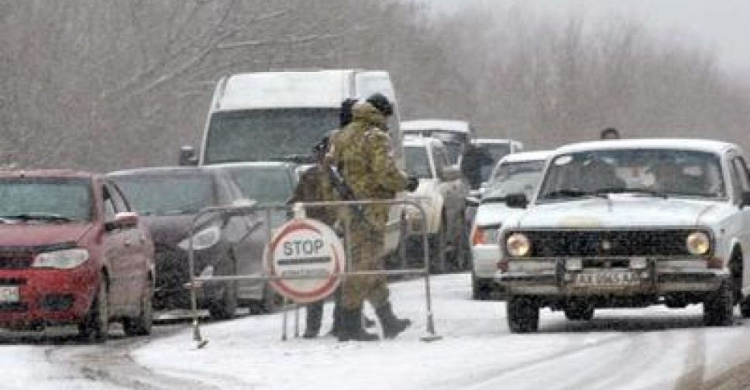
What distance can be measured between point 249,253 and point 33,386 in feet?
26.6

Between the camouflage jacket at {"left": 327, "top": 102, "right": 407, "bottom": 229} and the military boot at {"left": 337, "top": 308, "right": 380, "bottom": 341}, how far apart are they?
692mm

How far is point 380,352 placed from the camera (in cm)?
1681

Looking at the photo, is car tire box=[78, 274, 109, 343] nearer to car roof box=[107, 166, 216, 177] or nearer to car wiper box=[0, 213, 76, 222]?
car wiper box=[0, 213, 76, 222]

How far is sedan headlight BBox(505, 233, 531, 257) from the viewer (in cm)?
1841

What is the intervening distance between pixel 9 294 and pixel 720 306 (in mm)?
5741

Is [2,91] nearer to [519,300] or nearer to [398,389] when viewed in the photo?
[519,300]

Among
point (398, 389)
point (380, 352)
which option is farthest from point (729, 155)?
point (398, 389)

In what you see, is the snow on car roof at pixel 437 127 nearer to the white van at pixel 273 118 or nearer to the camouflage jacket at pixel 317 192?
Answer: the white van at pixel 273 118

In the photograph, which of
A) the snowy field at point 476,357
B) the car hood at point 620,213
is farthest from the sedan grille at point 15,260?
the car hood at point 620,213

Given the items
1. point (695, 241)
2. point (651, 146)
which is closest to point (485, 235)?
point (651, 146)

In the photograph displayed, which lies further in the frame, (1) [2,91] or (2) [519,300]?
(1) [2,91]

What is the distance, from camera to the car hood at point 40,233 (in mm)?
19625

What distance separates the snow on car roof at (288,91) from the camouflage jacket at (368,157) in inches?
441

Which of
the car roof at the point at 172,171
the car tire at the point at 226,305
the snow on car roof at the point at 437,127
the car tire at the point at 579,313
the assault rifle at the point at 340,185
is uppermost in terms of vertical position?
the assault rifle at the point at 340,185
